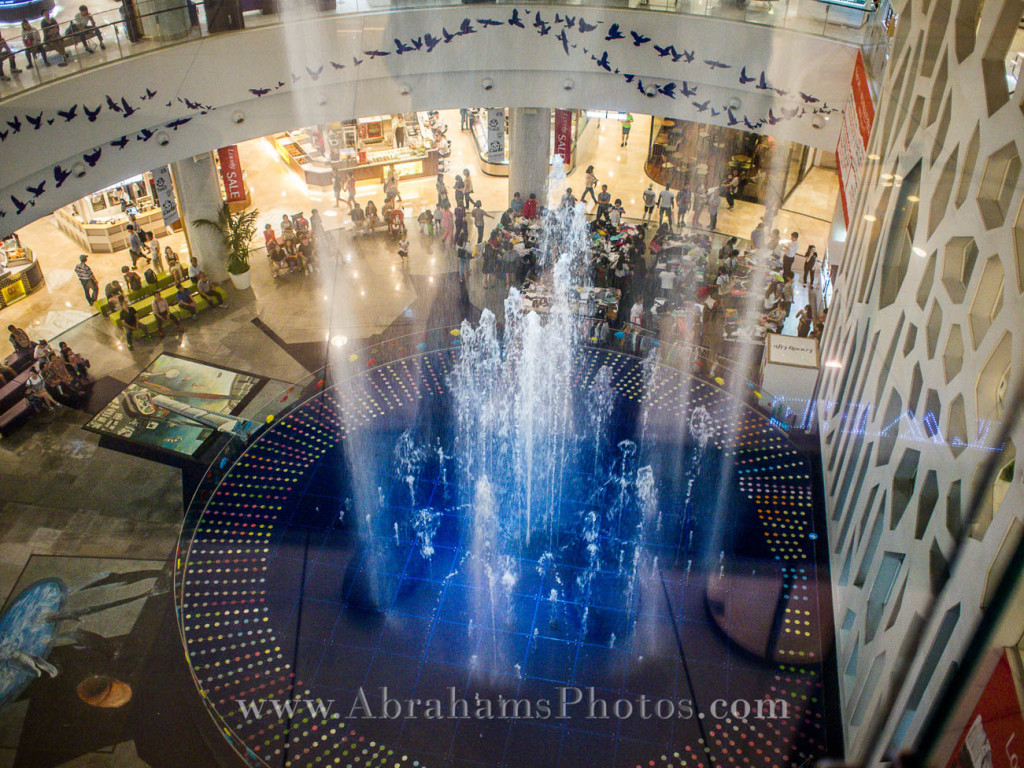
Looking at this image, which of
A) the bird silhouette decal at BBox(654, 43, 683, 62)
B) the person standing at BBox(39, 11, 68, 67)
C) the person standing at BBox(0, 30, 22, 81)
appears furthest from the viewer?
the bird silhouette decal at BBox(654, 43, 683, 62)

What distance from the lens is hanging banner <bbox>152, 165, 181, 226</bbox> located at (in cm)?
1476

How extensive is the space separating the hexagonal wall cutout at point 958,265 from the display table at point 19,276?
15.6 m

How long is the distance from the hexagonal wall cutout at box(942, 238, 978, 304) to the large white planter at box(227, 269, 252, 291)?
12.4m

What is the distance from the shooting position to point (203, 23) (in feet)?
44.5

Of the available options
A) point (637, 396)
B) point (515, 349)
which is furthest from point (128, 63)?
point (637, 396)

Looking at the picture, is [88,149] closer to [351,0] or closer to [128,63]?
[128,63]

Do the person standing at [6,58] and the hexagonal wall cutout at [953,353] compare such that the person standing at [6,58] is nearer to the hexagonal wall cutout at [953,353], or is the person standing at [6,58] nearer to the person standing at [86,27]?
the person standing at [86,27]

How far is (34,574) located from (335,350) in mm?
5581

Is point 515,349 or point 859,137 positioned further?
point 515,349

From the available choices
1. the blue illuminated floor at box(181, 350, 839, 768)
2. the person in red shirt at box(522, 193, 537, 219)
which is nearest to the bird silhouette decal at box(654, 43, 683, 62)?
the person in red shirt at box(522, 193, 537, 219)

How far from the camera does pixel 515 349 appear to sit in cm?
1453

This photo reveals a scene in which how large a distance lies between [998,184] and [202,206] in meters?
13.2

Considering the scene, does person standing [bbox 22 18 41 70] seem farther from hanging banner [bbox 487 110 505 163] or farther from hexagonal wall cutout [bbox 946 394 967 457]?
hexagonal wall cutout [bbox 946 394 967 457]

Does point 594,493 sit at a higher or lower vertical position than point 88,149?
lower
